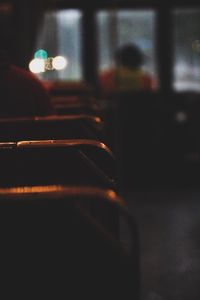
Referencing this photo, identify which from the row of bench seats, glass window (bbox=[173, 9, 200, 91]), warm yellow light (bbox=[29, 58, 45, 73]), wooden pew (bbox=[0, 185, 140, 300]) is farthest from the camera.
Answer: glass window (bbox=[173, 9, 200, 91])

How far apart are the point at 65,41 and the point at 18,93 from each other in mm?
5808

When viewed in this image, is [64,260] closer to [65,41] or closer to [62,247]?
[62,247]

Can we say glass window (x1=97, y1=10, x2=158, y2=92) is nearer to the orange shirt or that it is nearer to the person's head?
the orange shirt

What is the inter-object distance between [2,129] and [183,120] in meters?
5.68

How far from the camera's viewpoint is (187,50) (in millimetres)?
10352

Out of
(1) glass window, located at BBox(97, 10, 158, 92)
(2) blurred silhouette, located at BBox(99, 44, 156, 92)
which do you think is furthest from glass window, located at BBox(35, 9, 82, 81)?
(2) blurred silhouette, located at BBox(99, 44, 156, 92)

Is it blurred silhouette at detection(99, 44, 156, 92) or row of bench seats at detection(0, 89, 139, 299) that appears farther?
blurred silhouette at detection(99, 44, 156, 92)

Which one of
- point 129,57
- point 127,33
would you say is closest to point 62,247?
point 129,57

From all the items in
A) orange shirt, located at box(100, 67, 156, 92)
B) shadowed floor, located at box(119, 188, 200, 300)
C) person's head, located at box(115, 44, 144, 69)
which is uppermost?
person's head, located at box(115, 44, 144, 69)

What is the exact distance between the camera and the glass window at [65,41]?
10031 mm

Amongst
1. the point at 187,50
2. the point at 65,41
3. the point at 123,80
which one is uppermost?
the point at 65,41

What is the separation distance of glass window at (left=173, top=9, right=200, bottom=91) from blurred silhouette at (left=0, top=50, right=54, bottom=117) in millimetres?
6014

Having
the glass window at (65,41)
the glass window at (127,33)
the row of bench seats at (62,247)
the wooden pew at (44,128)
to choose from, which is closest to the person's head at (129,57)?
the glass window at (127,33)

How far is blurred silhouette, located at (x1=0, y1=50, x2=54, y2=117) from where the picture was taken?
173 inches
